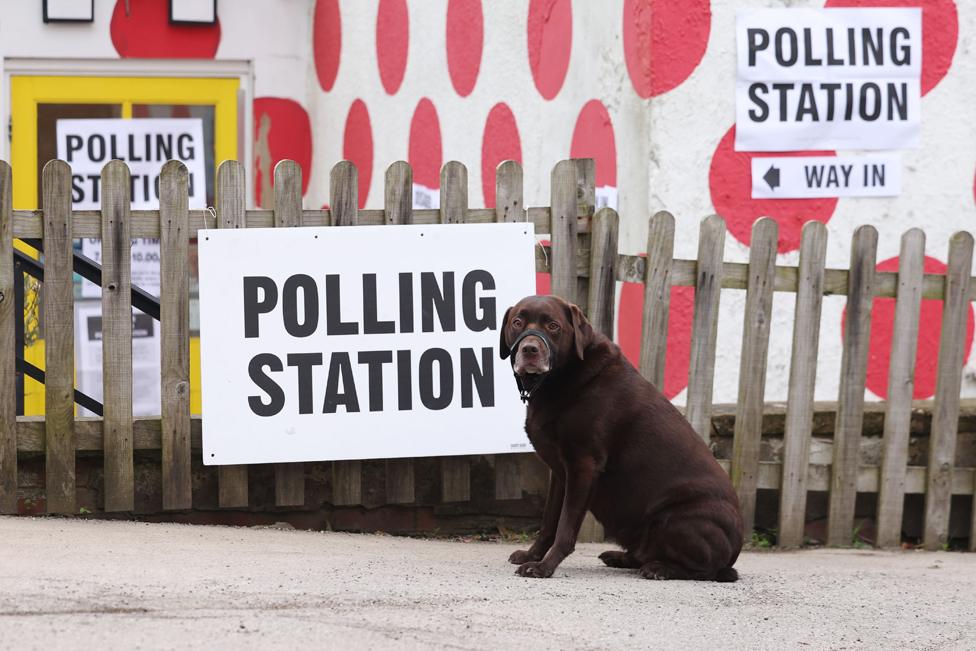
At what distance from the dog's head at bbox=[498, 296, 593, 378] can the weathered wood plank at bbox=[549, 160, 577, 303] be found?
41.1 inches

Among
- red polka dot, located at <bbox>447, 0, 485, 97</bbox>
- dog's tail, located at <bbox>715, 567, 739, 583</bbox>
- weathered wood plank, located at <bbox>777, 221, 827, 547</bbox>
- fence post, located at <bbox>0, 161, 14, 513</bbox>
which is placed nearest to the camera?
dog's tail, located at <bbox>715, 567, 739, 583</bbox>

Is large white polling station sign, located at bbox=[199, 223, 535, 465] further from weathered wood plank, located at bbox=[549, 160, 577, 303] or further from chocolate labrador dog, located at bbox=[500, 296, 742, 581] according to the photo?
chocolate labrador dog, located at bbox=[500, 296, 742, 581]

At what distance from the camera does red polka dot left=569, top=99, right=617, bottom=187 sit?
6.29 meters

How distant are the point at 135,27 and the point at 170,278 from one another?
176 inches

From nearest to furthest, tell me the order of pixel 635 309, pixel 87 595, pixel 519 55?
pixel 87 595, pixel 635 309, pixel 519 55

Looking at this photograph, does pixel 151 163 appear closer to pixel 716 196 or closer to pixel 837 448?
pixel 716 196

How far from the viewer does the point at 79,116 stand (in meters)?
9.17

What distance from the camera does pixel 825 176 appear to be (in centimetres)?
609

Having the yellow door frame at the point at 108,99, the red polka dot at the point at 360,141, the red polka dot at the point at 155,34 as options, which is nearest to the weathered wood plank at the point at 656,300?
the red polka dot at the point at 360,141

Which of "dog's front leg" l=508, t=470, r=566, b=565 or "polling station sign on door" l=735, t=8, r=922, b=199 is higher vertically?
"polling station sign on door" l=735, t=8, r=922, b=199

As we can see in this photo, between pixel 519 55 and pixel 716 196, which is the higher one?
pixel 519 55

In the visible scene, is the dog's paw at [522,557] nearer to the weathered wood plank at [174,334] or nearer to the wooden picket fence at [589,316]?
the wooden picket fence at [589,316]

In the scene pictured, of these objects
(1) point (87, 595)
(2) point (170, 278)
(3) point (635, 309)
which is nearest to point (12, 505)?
(2) point (170, 278)

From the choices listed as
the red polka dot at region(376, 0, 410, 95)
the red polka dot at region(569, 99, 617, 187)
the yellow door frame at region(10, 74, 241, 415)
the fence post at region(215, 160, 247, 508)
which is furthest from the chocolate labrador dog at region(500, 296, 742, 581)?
the yellow door frame at region(10, 74, 241, 415)
